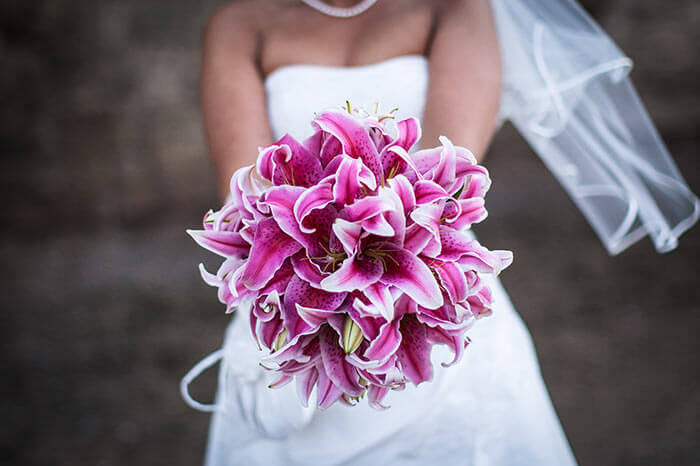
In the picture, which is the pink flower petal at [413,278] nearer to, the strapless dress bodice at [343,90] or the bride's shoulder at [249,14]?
the strapless dress bodice at [343,90]

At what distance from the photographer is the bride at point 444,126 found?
1084 millimetres

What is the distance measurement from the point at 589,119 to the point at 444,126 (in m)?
0.48

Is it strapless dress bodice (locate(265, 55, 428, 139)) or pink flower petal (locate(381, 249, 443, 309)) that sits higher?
strapless dress bodice (locate(265, 55, 428, 139))

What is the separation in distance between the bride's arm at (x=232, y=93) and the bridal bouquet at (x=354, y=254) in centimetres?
42

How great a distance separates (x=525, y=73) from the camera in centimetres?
130

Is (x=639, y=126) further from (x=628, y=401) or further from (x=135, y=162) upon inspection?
(x=135, y=162)

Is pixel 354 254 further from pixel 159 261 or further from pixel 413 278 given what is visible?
pixel 159 261

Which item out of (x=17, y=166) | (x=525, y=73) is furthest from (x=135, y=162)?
(x=525, y=73)

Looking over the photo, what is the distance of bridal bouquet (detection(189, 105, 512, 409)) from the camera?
633 millimetres

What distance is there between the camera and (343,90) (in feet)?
3.91

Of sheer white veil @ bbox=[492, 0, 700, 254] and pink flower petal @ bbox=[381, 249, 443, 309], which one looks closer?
pink flower petal @ bbox=[381, 249, 443, 309]

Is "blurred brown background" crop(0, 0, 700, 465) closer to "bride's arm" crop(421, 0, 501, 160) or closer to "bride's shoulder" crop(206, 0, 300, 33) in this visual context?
"bride's arm" crop(421, 0, 501, 160)

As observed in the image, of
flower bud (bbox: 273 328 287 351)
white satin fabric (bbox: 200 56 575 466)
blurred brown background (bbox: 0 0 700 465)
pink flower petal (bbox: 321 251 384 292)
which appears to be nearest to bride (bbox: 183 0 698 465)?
white satin fabric (bbox: 200 56 575 466)

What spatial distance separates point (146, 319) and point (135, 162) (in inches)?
50.6
